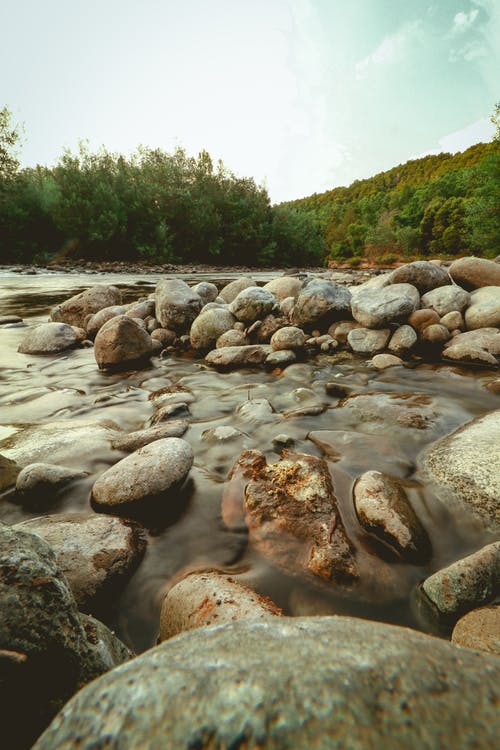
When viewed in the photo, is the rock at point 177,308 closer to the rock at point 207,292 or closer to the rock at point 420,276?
the rock at point 207,292

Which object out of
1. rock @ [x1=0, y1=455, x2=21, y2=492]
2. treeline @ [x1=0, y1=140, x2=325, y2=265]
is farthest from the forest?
rock @ [x1=0, y1=455, x2=21, y2=492]

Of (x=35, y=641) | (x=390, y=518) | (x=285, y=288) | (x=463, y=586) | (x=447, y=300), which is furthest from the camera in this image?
(x=285, y=288)

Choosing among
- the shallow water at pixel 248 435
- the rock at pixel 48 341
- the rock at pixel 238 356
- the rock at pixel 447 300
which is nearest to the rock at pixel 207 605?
the shallow water at pixel 248 435

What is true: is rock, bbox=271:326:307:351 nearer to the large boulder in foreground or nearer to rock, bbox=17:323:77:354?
rock, bbox=17:323:77:354

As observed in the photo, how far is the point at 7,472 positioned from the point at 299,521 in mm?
2064

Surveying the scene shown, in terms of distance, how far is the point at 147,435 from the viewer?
298 centimetres

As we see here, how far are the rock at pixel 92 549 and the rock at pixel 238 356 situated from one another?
3370mm

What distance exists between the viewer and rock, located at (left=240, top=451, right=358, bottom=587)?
178 centimetres

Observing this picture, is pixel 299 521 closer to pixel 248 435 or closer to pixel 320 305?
pixel 248 435

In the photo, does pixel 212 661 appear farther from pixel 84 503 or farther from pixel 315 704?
pixel 84 503

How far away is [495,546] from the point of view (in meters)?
1.71

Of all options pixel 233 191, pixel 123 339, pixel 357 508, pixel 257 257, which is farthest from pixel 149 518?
pixel 233 191

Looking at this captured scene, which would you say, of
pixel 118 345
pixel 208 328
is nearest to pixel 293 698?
pixel 118 345

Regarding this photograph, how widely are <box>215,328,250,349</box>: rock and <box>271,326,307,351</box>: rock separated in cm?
54
